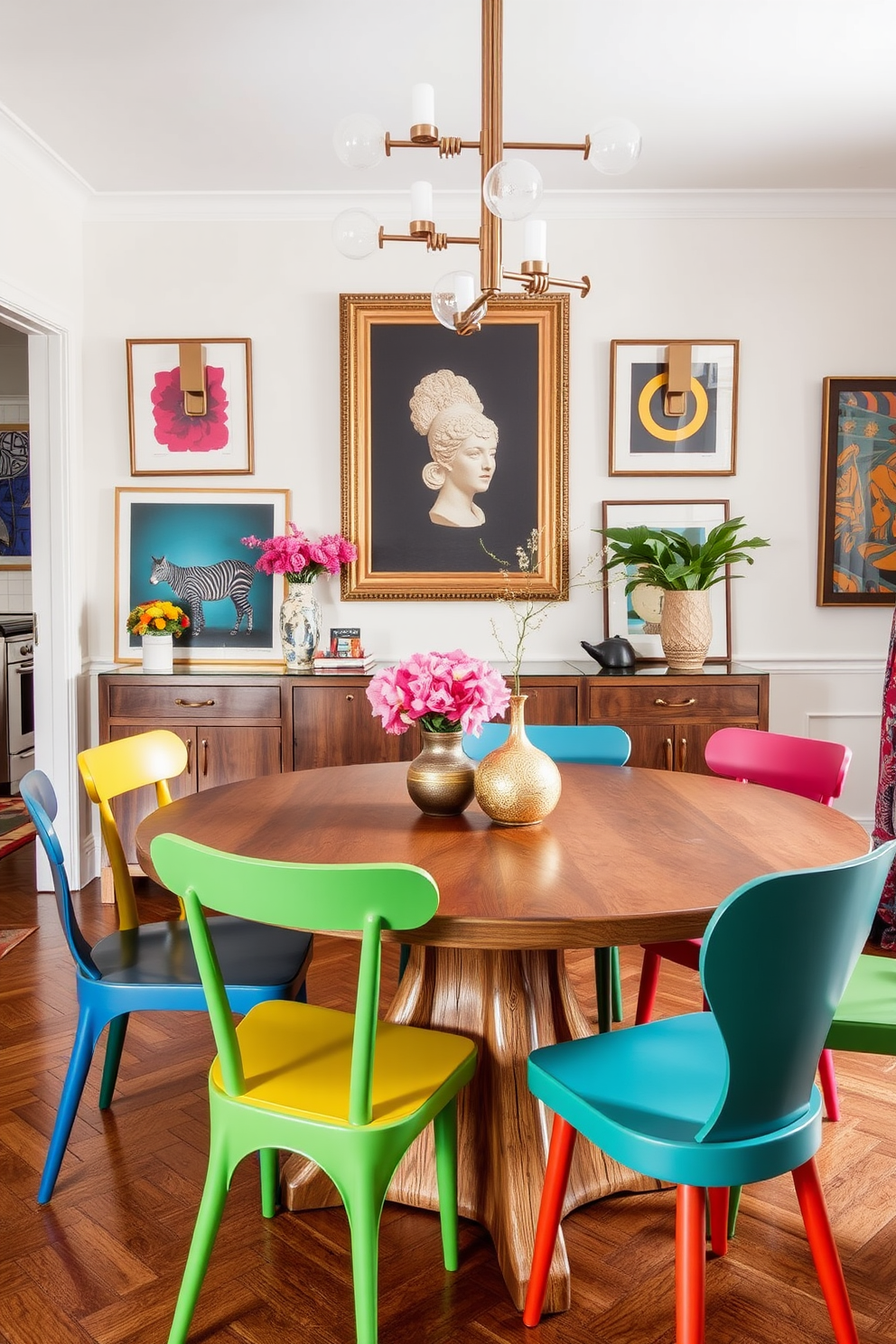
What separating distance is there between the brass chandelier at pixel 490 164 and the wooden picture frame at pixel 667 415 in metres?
1.93

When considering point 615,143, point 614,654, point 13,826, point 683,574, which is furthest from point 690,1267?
point 13,826

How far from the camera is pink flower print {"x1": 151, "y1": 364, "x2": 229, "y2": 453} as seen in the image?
14.4 feet

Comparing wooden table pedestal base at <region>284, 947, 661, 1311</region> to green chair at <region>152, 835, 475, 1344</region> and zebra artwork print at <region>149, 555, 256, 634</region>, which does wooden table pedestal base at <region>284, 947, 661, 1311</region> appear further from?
zebra artwork print at <region>149, 555, 256, 634</region>

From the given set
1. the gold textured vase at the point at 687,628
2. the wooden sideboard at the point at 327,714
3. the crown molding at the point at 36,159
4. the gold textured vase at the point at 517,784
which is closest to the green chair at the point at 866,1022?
the gold textured vase at the point at 517,784

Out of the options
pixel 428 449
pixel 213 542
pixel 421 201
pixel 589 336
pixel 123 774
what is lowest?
pixel 123 774

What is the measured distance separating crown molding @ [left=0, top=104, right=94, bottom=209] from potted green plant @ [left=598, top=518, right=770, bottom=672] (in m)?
2.59

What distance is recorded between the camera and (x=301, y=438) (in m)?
4.42

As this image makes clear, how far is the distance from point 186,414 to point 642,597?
2.12 metres

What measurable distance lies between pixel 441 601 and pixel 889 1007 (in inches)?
112

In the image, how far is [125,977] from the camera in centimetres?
210

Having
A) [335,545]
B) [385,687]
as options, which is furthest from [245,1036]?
[335,545]

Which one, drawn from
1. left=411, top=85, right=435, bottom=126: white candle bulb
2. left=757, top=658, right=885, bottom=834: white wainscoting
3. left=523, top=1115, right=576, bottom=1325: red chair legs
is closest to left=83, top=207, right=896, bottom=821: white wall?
left=757, top=658, right=885, bottom=834: white wainscoting

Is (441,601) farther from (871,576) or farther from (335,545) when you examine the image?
(871,576)

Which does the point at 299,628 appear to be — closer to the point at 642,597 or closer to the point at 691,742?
the point at 642,597
